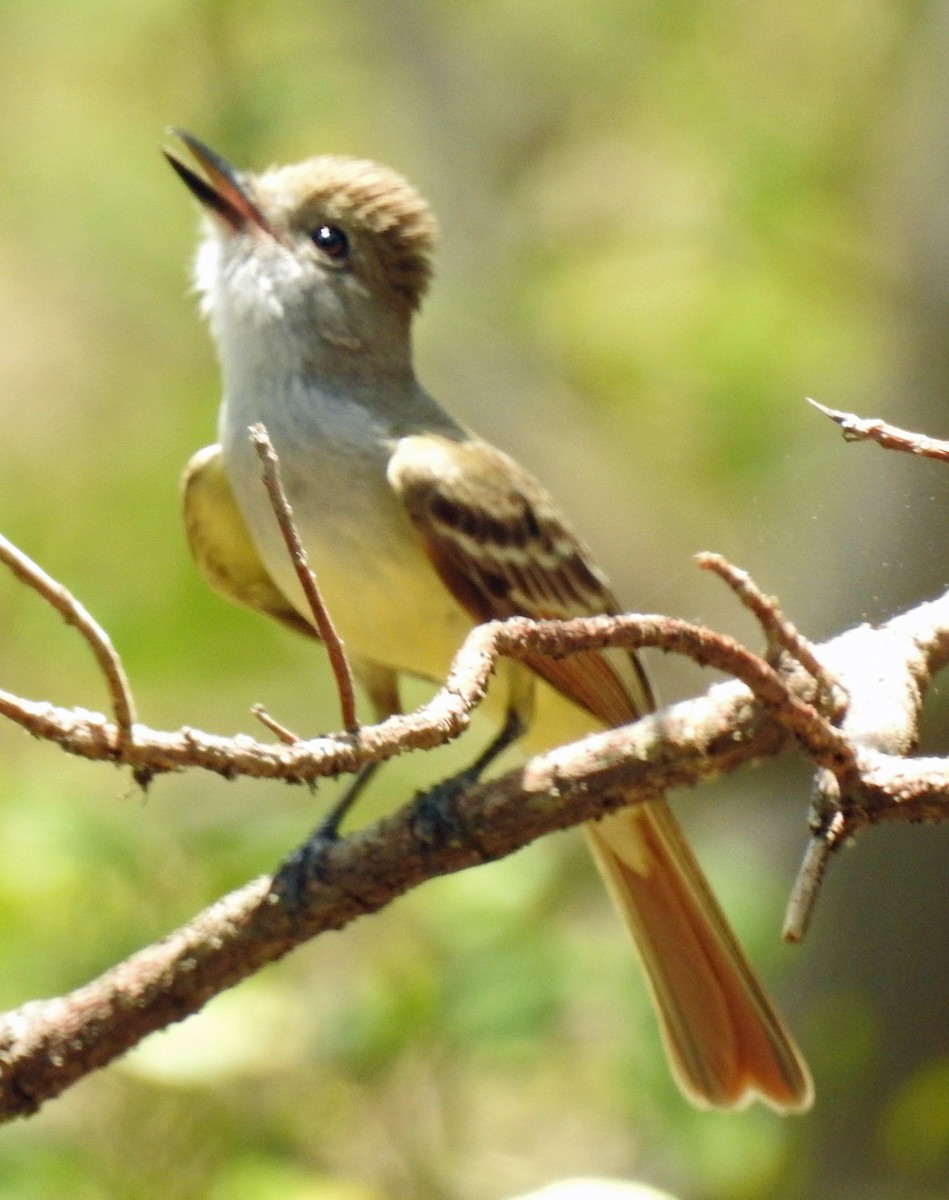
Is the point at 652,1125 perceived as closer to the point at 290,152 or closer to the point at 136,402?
the point at 136,402

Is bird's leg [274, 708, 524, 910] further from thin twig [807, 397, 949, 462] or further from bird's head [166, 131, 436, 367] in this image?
bird's head [166, 131, 436, 367]

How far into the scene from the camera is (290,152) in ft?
21.5

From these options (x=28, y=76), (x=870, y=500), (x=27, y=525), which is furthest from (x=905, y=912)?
(x=28, y=76)

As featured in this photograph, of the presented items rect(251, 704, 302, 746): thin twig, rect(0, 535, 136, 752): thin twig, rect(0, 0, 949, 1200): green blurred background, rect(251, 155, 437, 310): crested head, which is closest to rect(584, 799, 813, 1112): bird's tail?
A: rect(0, 0, 949, 1200): green blurred background

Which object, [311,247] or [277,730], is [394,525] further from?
[277,730]

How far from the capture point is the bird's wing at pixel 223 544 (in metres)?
3.46

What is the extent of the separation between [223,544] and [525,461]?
2.34 metres

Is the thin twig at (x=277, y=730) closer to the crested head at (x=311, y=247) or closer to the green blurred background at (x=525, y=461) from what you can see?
the green blurred background at (x=525, y=461)

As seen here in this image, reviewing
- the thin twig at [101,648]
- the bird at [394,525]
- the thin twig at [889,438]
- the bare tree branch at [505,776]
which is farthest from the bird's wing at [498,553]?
the thin twig at [101,648]

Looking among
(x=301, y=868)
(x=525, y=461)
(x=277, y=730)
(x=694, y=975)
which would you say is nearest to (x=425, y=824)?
(x=301, y=868)

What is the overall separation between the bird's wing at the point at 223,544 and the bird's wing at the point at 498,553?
45 cm

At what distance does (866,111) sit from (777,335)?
5.13 feet

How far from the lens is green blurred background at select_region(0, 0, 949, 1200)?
3.41 meters

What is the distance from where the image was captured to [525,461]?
5723mm
